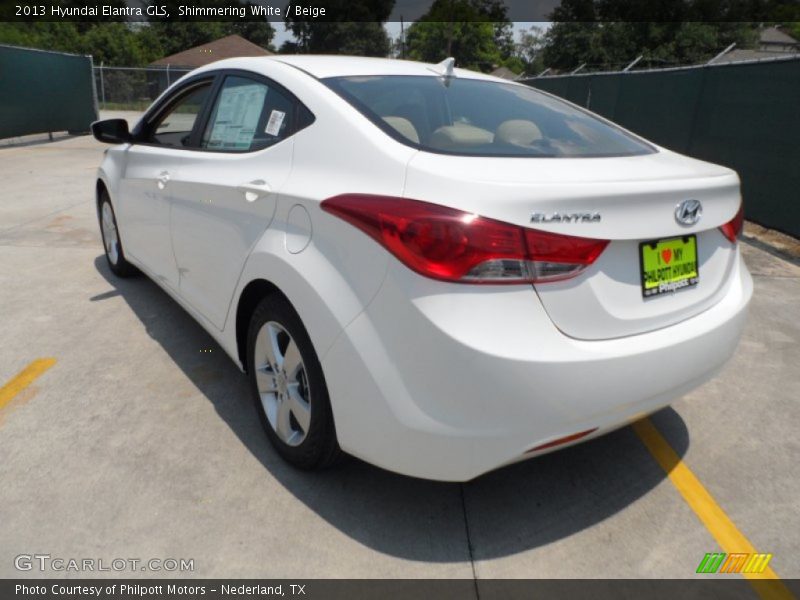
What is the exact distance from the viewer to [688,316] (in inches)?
86.7

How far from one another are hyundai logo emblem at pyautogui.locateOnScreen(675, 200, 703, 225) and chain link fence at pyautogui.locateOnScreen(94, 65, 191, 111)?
26.7 metres

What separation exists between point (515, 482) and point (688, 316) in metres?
0.96

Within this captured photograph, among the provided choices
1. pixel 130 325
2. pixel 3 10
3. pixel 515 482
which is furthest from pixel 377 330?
pixel 3 10

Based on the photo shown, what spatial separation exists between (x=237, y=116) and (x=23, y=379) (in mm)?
1824

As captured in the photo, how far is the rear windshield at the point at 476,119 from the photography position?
2.28 meters

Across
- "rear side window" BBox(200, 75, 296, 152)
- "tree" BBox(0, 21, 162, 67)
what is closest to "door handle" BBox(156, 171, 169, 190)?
"rear side window" BBox(200, 75, 296, 152)

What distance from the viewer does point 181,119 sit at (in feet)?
13.0

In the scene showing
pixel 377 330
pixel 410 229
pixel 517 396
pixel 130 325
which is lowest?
pixel 130 325

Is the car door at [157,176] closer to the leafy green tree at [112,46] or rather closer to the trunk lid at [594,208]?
the trunk lid at [594,208]

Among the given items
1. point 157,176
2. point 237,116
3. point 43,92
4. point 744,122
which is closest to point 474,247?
point 237,116

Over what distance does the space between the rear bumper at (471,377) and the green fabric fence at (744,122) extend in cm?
625

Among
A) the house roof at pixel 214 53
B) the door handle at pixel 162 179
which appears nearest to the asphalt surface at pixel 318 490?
the door handle at pixel 162 179

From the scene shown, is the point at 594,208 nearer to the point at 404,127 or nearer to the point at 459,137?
the point at 459,137
